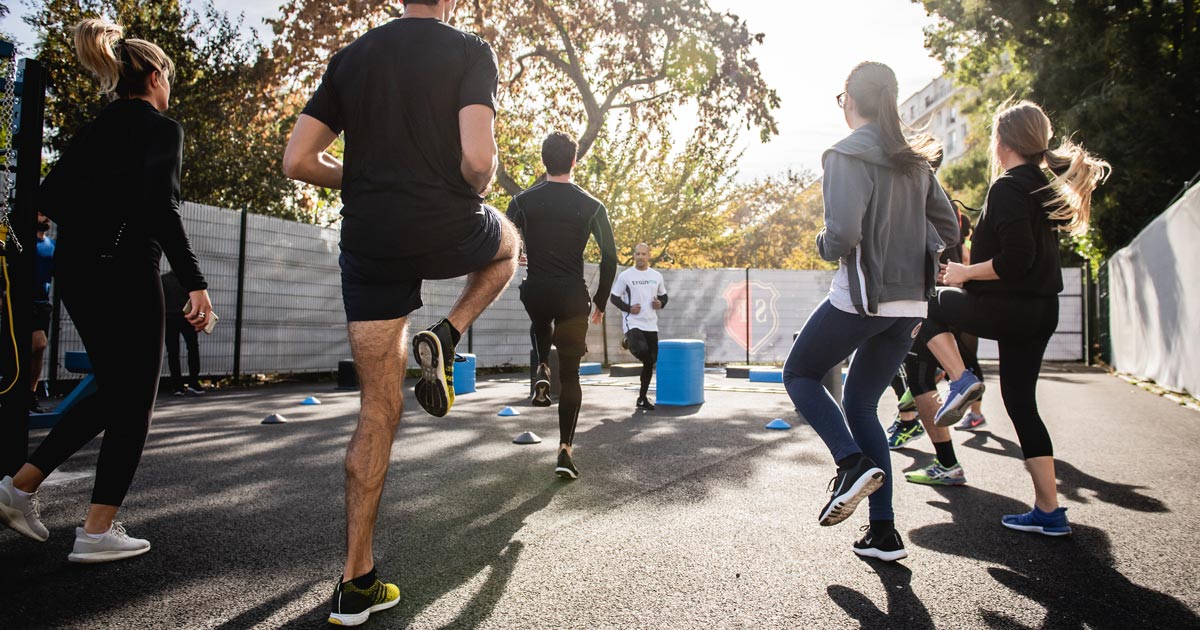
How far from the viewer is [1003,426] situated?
6652 mm

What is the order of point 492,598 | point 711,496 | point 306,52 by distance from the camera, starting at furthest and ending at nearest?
point 306,52 → point 711,496 → point 492,598

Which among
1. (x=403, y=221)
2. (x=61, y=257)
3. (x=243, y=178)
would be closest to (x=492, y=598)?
(x=403, y=221)

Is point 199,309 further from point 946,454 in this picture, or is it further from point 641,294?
point 641,294

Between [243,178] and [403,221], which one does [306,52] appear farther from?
[403,221]

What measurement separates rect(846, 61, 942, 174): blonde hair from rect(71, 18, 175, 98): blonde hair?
265 centimetres

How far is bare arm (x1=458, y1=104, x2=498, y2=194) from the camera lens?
217cm

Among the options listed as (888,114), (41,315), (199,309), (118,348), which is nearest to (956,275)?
(888,114)

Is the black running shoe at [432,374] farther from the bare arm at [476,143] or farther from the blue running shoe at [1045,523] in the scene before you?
the blue running shoe at [1045,523]

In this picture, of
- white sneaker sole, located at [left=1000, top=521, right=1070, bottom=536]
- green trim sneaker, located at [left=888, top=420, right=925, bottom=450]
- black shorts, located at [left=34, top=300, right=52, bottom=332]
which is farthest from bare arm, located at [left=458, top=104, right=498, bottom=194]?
black shorts, located at [left=34, top=300, right=52, bottom=332]

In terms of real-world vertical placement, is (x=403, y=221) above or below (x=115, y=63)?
below

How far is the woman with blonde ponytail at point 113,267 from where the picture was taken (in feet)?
8.53

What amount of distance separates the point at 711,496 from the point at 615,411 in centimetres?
404

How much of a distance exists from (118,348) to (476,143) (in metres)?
1.55

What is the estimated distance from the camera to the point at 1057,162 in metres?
3.31
